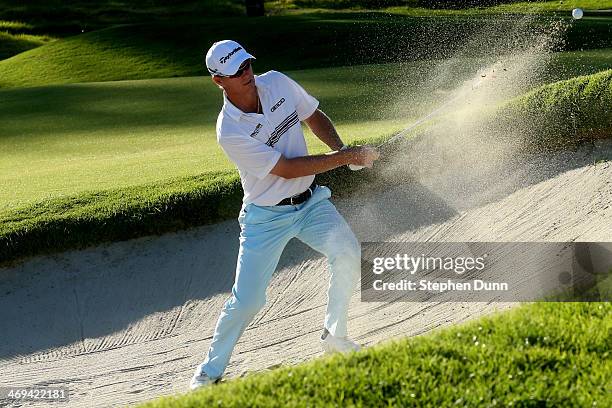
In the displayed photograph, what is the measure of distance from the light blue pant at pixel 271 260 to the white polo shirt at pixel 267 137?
0.13m

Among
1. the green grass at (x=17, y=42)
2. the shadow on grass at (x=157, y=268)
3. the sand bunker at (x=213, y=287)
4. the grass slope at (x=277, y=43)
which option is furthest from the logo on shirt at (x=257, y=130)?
the green grass at (x=17, y=42)

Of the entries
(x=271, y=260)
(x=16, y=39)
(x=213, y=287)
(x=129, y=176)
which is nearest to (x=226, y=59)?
(x=271, y=260)

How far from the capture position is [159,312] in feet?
28.2

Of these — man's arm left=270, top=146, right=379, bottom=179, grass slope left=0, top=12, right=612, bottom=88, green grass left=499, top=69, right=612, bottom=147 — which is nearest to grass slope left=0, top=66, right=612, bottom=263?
green grass left=499, top=69, right=612, bottom=147

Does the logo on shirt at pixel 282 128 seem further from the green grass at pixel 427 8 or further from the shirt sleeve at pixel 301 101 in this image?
the green grass at pixel 427 8

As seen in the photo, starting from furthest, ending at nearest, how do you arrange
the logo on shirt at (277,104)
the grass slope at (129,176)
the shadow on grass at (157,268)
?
the grass slope at (129,176) < the shadow on grass at (157,268) < the logo on shirt at (277,104)

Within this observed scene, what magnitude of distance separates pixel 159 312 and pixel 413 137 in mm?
3163

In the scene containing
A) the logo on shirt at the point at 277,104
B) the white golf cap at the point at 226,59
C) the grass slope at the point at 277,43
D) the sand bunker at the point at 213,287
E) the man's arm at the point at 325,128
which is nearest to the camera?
the white golf cap at the point at 226,59

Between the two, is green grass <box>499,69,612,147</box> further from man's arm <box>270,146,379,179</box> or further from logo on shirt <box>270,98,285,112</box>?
logo on shirt <box>270,98,285,112</box>

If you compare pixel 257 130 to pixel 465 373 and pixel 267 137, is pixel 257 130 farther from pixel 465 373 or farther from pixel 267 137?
pixel 465 373

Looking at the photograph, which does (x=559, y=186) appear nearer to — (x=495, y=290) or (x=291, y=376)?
(x=495, y=290)

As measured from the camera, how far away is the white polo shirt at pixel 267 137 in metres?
6.50

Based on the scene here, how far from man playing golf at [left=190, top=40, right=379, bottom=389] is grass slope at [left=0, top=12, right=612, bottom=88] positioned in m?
13.5

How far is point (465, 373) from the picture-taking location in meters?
5.00
